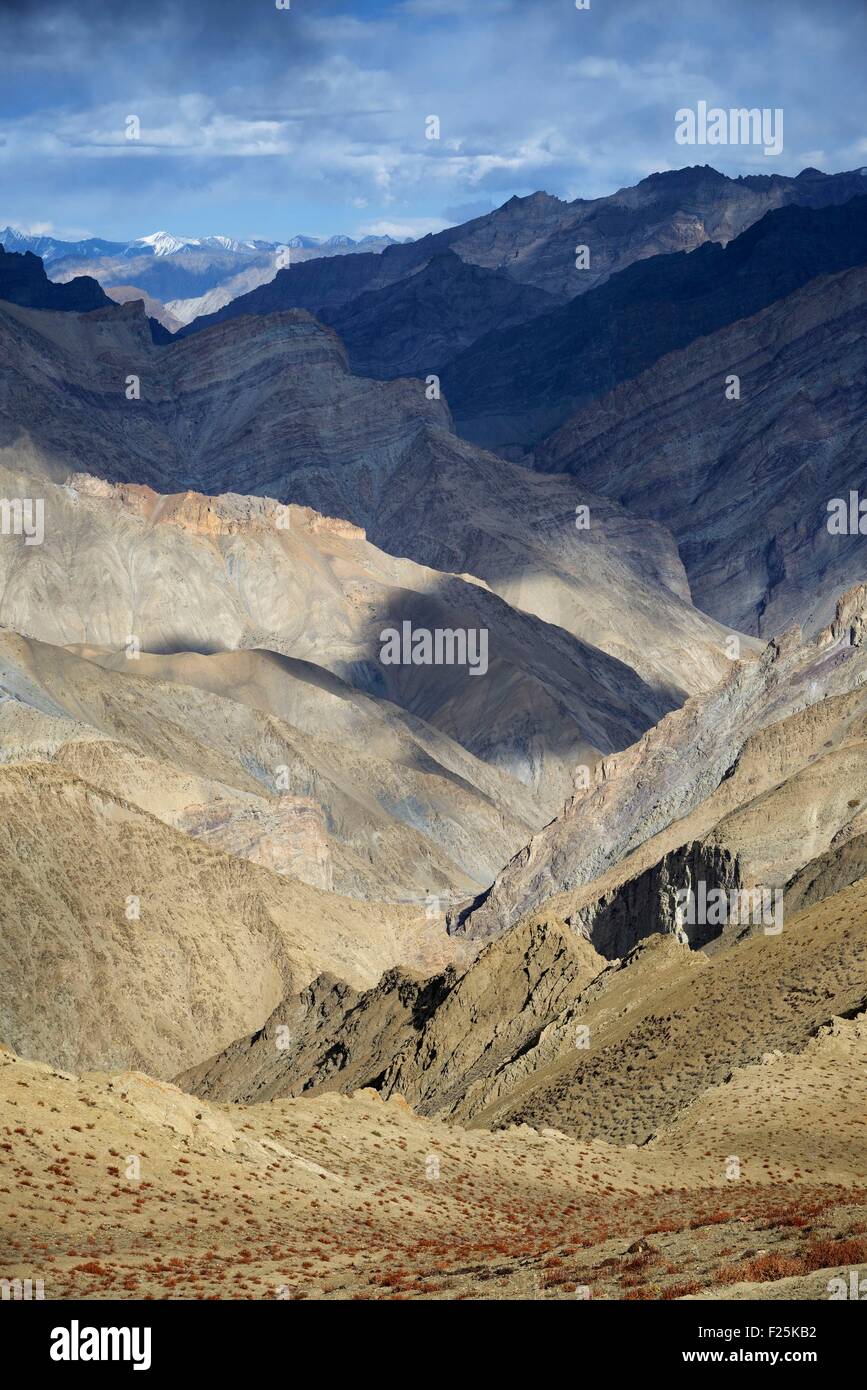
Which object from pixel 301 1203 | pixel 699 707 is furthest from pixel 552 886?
pixel 301 1203

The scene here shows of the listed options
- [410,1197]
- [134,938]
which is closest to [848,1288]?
[410,1197]

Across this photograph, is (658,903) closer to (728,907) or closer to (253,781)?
(728,907)


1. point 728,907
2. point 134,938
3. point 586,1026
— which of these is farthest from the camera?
point 134,938

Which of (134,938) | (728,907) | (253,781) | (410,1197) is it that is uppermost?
(253,781)

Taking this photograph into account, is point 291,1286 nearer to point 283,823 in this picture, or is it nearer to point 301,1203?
point 301,1203
